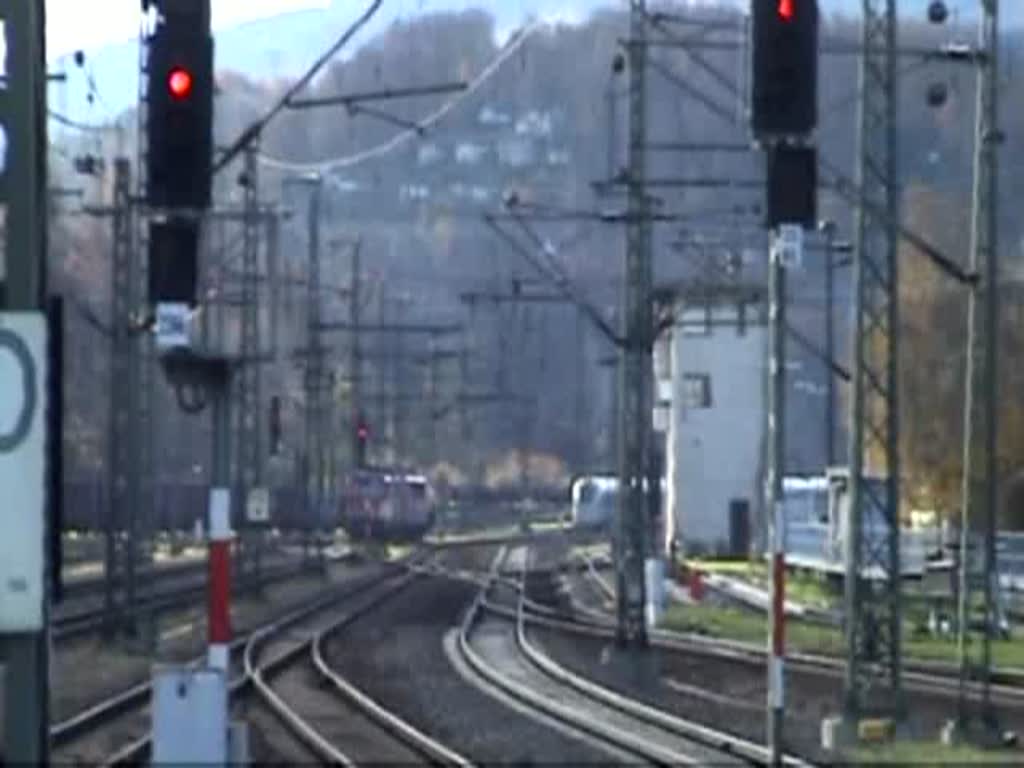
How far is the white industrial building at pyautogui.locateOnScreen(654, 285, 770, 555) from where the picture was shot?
3378 inches

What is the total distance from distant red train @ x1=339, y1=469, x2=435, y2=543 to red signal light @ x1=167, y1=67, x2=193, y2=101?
281 feet

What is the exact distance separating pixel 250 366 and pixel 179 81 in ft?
122

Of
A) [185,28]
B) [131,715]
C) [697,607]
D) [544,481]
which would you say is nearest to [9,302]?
[185,28]

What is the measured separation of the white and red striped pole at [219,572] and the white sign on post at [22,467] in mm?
7295

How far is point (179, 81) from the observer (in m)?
20.5

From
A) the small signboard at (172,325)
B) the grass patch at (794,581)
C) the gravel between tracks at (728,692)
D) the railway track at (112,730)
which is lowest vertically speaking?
the grass patch at (794,581)

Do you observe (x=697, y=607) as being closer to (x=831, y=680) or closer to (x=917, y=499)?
(x=917, y=499)

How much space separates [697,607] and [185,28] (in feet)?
148

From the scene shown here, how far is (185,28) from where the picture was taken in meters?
20.5

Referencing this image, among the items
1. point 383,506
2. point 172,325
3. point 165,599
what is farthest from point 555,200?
point 172,325

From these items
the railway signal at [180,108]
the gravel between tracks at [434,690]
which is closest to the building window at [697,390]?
the gravel between tracks at [434,690]

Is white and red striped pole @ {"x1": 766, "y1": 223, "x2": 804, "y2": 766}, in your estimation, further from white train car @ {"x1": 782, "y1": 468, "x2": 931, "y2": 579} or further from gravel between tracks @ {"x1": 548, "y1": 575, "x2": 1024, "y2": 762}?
white train car @ {"x1": 782, "y1": 468, "x2": 931, "y2": 579}

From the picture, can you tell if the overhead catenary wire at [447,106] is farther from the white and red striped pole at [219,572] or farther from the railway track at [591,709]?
the white and red striped pole at [219,572]

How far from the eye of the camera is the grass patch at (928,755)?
96.1 ft
